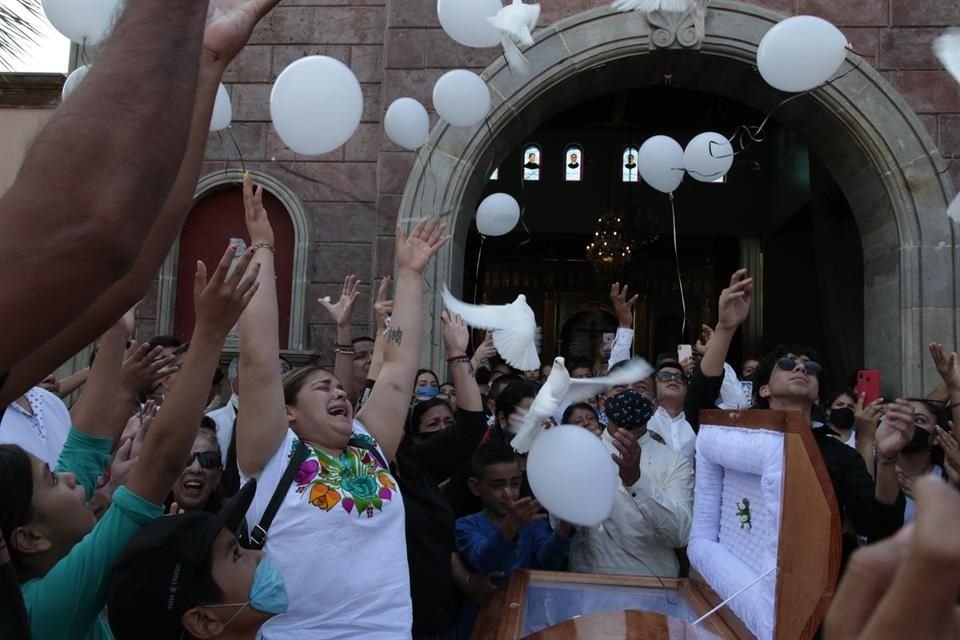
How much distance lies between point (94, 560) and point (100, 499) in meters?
1.00

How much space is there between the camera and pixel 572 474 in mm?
2285

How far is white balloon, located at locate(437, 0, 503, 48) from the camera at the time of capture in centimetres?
468

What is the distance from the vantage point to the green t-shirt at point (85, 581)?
55.3 inches


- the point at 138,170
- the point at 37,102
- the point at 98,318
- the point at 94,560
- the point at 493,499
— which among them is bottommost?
the point at 493,499

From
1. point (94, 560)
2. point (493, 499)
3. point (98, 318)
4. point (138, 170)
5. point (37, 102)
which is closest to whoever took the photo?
point (138, 170)

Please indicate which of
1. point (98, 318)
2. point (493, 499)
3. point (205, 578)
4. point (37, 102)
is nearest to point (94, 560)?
point (205, 578)

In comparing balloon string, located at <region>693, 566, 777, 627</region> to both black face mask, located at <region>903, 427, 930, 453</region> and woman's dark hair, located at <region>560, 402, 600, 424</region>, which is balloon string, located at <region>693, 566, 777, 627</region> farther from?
black face mask, located at <region>903, 427, 930, 453</region>

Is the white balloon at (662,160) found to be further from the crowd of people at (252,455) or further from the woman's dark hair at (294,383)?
the woman's dark hair at (294,383)

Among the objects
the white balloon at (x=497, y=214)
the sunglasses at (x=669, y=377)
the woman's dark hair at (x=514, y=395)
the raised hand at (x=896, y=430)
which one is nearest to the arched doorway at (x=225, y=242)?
the white balloon at (x=497, y=214)

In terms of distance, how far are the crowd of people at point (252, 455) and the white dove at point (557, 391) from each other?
13.2 inches

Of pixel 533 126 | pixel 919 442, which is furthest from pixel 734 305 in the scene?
pixel 533 126

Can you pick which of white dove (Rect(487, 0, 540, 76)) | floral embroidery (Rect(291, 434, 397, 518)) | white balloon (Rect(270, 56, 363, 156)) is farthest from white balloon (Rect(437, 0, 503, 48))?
floral embroidery (Rect(291, 434, 397, 518))

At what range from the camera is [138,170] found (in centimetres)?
61

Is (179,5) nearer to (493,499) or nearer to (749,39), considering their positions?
(493,499)
